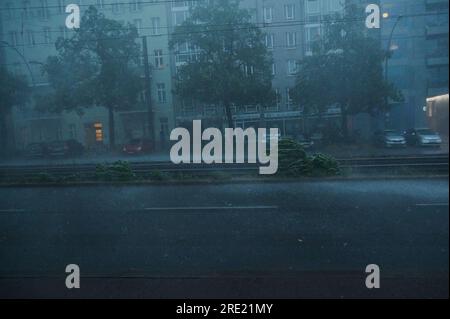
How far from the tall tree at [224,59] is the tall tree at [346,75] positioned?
1.00 feet

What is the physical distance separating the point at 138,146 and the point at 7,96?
1027mm

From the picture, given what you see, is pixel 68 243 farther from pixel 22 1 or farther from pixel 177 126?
pixel 22 1

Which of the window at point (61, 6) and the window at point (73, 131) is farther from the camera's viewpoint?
the window at point (73, 131)

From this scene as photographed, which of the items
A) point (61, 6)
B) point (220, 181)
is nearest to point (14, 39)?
point (61, 6)

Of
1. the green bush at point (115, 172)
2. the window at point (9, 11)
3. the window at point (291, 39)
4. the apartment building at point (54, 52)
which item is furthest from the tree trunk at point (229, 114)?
the window at point (9, 11)

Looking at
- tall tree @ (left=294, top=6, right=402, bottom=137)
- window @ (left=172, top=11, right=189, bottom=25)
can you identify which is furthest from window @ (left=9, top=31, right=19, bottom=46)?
tall tree @ (left=294, top=6, right=402, bottom=137)

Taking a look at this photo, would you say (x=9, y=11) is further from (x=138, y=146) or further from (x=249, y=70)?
(x=249, y=70)

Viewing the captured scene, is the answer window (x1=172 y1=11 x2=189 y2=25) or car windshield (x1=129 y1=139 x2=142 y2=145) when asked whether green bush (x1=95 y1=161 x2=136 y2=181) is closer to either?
car windshield (x1=129 y1=139 x2=142 y2=145)

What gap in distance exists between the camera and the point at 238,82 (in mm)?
2941

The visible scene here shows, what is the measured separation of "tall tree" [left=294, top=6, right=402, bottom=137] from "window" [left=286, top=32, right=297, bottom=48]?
0.15 metres

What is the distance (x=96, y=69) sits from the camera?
296cm

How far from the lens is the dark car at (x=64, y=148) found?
2.86m

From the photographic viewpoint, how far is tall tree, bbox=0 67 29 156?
272cm

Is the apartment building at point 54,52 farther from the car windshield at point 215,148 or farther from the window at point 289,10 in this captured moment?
the window at point 289,10
